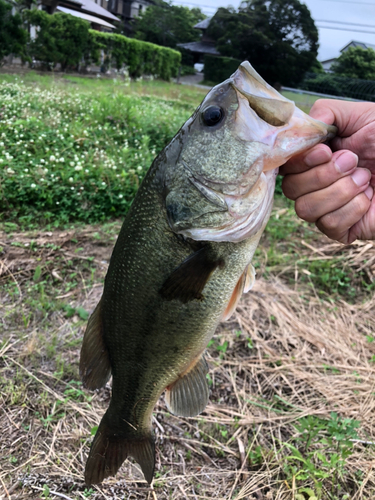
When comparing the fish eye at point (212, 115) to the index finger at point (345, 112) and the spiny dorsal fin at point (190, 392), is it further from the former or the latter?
the spiny dorsal fin at point (190, 392)

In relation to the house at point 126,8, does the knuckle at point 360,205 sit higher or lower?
lower

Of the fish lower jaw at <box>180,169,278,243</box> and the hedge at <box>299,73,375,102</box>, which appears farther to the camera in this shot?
the hedge at <box>299,73,375,102</box>

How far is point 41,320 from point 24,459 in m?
1.11

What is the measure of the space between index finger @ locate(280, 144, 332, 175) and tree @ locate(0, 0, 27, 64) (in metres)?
15.9

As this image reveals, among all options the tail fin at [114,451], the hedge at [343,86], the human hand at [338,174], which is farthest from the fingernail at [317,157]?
the hedge at [343,86]

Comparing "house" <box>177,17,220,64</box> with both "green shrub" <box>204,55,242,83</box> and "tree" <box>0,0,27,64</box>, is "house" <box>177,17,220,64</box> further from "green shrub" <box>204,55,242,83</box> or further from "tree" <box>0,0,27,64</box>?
"tree" <box>0,0,27,64</box>

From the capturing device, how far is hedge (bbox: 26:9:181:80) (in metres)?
16.1

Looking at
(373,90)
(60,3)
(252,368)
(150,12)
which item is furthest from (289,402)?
(150,12)

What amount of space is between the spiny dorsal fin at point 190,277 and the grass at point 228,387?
1.22m

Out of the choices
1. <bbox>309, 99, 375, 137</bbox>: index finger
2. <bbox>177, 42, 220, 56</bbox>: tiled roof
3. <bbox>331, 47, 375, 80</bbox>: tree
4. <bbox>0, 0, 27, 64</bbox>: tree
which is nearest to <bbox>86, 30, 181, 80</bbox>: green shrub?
<bbox>0, 0, 27, 64</bbox>: tree

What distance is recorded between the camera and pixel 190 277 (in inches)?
47.8

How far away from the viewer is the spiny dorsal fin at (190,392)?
5.01 ft

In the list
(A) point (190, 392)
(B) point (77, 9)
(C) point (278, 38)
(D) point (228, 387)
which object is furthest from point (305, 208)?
(B) point (77, 9)

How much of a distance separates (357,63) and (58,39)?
52.9 feet
